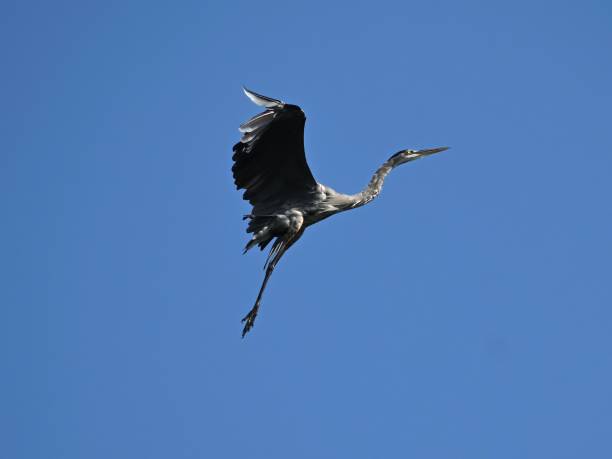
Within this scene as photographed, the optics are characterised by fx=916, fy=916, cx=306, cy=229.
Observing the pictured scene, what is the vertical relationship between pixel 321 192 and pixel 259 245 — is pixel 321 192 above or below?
above

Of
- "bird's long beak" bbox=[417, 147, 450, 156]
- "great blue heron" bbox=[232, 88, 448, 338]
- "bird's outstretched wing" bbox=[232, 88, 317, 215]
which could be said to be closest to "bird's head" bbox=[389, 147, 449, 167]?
"bird's long beak" bbox=[417, 147, 450, 156]

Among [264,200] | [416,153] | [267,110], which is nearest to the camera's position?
[267,110]

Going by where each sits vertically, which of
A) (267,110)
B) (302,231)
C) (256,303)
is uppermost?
(267,110)

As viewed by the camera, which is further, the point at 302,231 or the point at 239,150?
the point at 302,231

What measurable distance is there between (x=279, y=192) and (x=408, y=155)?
9.07 ft

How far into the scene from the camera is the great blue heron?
495 inches

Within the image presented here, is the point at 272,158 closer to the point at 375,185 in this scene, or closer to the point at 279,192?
the point at 279,192

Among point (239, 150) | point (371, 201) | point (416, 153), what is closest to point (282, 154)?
point (239, 150)

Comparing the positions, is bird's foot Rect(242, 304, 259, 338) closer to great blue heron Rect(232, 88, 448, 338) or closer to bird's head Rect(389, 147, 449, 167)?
great blue heron Rect(232, 88, 448, 338)

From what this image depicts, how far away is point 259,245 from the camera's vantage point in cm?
1333

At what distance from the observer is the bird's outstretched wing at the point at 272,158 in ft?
39.9

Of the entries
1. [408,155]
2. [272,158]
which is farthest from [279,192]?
[408,155]

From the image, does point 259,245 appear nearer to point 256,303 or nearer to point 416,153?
point 256,303

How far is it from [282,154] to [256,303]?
88.8 inches
